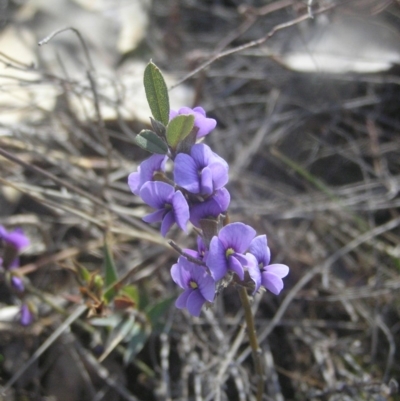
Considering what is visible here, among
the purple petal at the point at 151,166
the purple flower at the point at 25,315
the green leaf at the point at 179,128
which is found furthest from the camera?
the purple flower at the point at 25,315

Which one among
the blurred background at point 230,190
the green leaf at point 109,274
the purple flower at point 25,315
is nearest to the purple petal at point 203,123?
the blurred background at point 230,190

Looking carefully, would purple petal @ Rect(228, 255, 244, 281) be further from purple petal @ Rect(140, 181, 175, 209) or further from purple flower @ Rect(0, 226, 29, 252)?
purple flower @ Rect(0, 226, 29, 252)

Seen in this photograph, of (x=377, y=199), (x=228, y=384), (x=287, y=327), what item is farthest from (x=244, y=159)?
(x=228, y=384)

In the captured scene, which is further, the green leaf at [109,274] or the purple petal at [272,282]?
the green leaf at [109,274]

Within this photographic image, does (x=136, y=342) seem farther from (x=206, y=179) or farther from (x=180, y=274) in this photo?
(x=206, y=179)

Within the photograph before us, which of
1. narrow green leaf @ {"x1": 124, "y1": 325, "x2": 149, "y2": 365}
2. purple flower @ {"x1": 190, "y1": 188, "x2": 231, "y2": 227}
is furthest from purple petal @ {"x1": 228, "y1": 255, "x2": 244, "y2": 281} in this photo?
narrow green leaf @ {"x1": 124, "y1": 325, "x2": 149, "y2": 365}

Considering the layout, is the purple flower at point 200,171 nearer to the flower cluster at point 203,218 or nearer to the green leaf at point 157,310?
the flower cluster at point 203,218

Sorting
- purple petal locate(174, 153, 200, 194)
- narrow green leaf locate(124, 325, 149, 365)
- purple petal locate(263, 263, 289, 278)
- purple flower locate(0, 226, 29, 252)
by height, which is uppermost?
purple petal locate(174, 153, 200, 194)

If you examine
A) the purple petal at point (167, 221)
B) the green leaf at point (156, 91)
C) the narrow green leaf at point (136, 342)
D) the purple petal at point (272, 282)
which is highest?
the green leaf at point (156, 91)

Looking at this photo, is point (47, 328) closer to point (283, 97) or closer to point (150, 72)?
point (150, 72)
